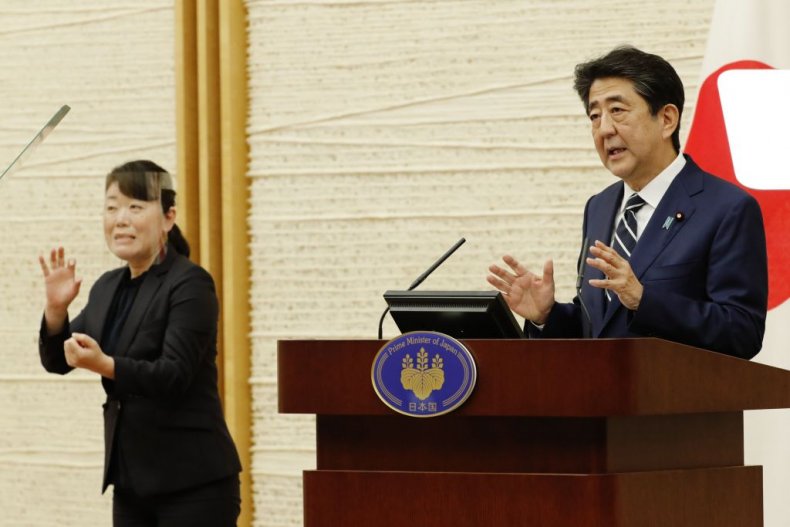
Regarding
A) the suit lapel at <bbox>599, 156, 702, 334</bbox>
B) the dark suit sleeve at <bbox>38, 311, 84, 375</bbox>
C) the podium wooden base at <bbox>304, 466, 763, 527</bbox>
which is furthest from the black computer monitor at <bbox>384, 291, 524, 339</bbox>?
the dark suit sleeve at <bbox>38, 311, 84, 375</bbox>

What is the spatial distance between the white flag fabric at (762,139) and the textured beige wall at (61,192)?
1870 millimetres

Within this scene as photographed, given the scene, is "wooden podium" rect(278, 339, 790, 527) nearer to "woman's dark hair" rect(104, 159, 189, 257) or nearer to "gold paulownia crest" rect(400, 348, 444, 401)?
"gold paulownia crest" rect(400, 348, 444, 401)

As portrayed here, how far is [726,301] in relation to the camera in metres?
2.11

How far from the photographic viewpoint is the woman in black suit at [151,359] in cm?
295

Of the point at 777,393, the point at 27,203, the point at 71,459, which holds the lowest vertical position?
the point at 71,459

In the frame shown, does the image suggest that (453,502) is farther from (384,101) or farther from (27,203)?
(27,203)

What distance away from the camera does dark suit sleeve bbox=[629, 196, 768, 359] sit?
199 cm

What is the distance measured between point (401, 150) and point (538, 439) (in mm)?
2236

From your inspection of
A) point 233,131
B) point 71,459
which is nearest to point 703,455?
point 233,131

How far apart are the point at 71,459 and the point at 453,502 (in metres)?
2.76

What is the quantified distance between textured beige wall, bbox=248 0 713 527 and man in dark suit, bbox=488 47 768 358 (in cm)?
131

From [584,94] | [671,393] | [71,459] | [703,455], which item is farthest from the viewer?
[71,459]

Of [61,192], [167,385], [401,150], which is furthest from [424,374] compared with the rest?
[61,192]

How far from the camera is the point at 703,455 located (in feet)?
6.43
